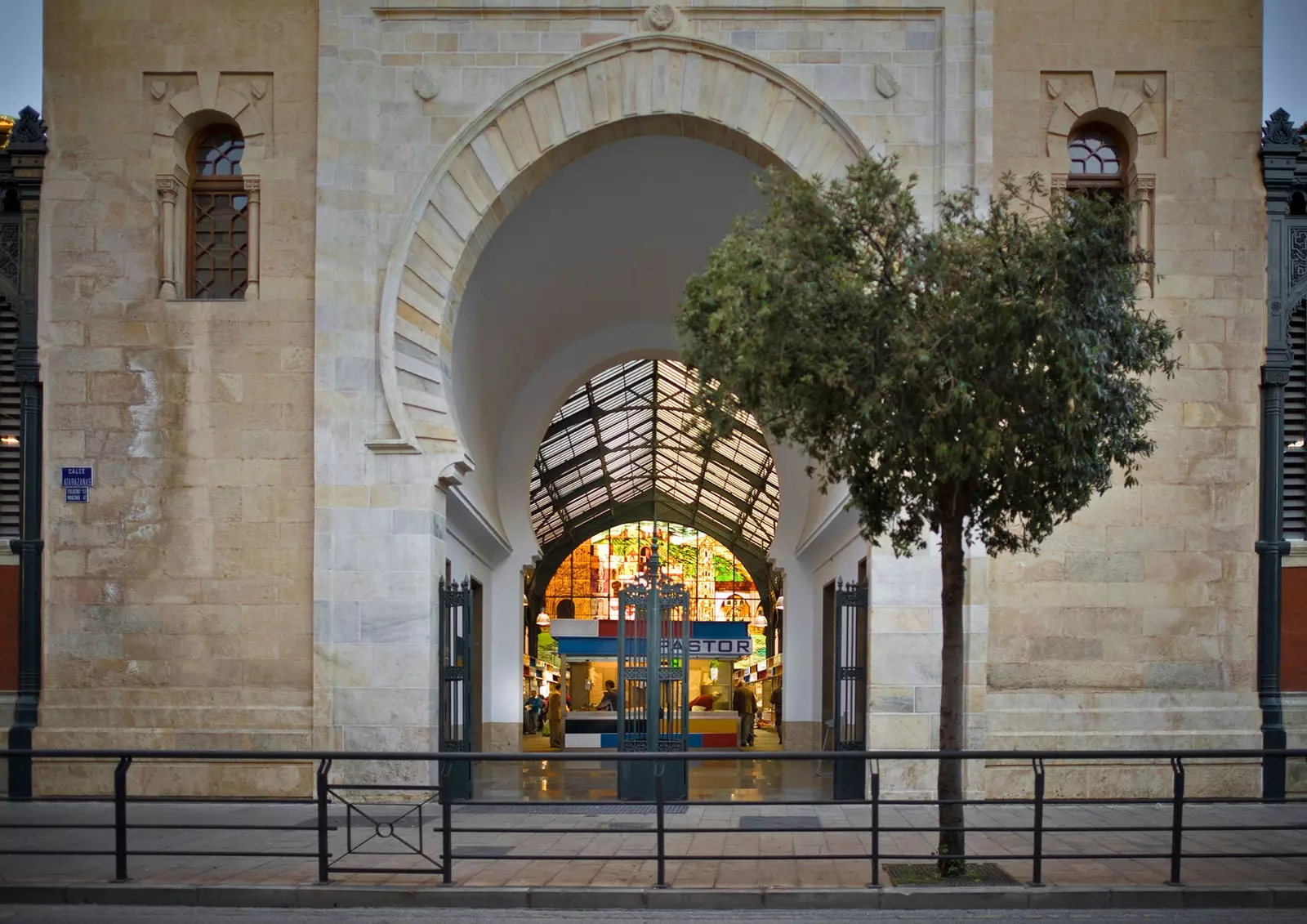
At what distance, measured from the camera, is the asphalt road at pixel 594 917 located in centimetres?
926

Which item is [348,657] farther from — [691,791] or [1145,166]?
[1145,166]

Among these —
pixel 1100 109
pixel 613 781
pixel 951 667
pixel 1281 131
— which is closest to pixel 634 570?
pixel 613 781

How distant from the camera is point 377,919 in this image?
938 centimetres

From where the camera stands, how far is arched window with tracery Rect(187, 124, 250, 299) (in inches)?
647

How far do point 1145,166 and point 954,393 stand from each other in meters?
7.32

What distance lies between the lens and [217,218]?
16.5m

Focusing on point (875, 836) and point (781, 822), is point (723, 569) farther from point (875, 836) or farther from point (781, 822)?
point (875, 836)

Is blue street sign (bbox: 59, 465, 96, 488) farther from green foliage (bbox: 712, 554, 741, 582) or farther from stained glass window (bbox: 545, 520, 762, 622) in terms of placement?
green foliage (bbox: 712, 554, 741, 582)

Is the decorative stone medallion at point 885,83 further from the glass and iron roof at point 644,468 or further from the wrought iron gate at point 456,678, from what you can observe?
the glass and iron roof at point 644,468

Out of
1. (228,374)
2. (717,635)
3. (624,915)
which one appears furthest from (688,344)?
(717,635)

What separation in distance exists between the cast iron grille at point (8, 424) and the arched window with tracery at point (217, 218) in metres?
2.25

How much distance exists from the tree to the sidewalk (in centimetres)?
139

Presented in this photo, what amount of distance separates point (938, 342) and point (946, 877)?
3.97 meters

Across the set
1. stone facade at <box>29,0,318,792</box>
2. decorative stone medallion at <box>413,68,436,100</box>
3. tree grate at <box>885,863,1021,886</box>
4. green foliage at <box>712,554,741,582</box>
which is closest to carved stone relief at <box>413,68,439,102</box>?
decorative stone medallion at <box>413,68,436,100</box>
